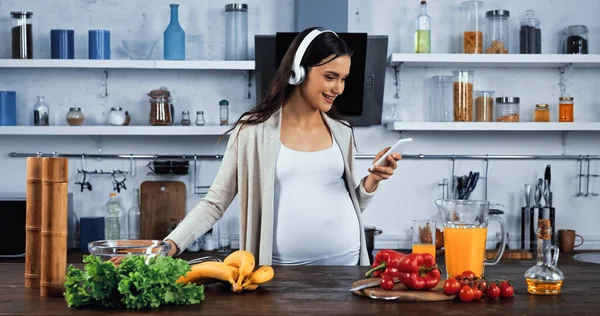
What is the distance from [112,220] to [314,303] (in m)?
2.71

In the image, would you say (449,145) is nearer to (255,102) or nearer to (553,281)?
(255,102)

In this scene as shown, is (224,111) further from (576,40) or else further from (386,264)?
(386,264)

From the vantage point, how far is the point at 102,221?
4203mm

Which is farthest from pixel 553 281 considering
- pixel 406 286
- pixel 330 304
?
pixel 330 304

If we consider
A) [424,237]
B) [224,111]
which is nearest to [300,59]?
[424,237]

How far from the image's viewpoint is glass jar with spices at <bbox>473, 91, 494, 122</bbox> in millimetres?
Answer: 4164

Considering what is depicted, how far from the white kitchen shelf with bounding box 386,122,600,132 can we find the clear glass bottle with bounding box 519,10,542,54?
0.41 meters

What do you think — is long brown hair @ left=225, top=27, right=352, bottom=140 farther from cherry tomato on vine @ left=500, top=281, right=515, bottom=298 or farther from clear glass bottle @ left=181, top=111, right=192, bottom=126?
clear glass bottle @ left=181, top=111, right=192, bottom=126

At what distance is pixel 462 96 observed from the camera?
4.12 meters

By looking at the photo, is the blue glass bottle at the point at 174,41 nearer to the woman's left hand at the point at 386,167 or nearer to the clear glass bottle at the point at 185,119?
the clear glass bottle at the point at 185,119

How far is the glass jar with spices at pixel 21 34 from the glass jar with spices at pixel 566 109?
9.29ft

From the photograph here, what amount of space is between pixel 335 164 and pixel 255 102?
1.77 m

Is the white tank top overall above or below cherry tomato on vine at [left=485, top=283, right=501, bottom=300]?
above

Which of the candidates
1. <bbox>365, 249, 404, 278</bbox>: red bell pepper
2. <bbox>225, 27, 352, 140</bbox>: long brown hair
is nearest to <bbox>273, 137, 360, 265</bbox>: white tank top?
<bbox>225, 27, 352, 140</bbox>: long brown hair
